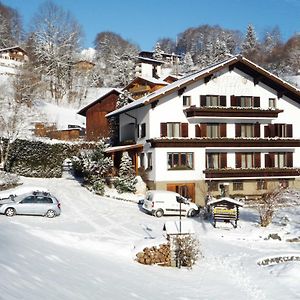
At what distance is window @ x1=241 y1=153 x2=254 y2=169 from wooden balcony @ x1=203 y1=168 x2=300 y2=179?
1.41 meters

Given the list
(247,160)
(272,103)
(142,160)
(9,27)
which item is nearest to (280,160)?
(247,160)

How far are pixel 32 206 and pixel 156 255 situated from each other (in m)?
12.2

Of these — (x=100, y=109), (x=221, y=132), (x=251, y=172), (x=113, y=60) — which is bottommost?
(x=251, y=172)

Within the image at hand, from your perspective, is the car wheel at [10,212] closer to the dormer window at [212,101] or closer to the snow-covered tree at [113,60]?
the dormer window at [212,101]

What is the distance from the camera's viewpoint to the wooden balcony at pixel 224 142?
34.8 meters

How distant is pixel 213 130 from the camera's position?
37.1 meters

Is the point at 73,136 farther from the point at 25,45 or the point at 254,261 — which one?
the point at 25,45

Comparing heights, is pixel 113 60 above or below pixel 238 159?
above

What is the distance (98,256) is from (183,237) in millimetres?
3408

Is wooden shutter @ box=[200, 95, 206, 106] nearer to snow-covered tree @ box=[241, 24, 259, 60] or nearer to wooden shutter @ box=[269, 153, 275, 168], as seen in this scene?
wooden shutter @ box=[269, 153, 275, 168]

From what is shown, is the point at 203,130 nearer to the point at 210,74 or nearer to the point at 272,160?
the point at 210,74

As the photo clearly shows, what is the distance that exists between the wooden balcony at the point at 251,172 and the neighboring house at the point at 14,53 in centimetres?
6142

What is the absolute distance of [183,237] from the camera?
672 inches

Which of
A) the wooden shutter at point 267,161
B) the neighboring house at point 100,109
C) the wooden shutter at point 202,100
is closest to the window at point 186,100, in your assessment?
the wooden shutter at point 202,100
